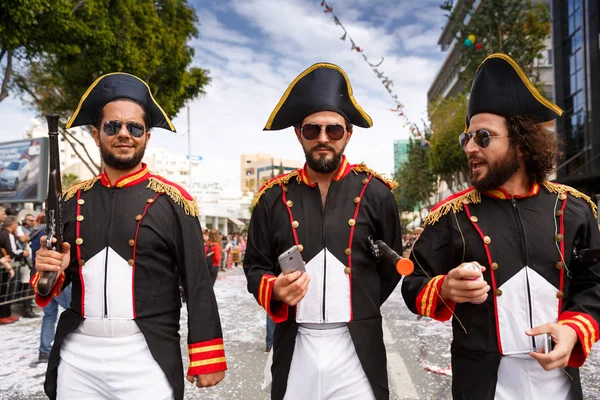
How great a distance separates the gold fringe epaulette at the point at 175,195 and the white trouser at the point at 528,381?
177 centimetres

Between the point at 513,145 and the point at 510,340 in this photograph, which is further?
the point at 513,145

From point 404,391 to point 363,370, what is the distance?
2.76 m

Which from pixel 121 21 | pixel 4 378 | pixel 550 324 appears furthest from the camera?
pixel 121 21

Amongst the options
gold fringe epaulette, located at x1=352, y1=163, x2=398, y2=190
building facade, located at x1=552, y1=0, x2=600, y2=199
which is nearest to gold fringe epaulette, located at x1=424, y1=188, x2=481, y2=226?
gold fringe epaulette, located at x1=352, y1=163, x2=398, y2=190

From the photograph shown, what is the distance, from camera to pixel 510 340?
2256mm

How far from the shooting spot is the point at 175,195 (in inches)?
112

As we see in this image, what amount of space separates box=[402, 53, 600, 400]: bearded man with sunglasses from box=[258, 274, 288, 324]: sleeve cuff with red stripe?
62 centimetres

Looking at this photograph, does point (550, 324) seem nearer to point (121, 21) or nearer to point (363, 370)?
point (363, 370)

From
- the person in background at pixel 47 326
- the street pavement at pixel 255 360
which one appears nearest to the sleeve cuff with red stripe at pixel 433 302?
the street pavement at pixel 255 360

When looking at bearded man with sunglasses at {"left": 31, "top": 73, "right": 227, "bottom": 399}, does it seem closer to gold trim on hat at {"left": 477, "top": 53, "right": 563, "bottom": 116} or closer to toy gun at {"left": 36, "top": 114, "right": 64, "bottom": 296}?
toy gun at {"left": 36, "top": 114, "right": 64, "bottom": 296}

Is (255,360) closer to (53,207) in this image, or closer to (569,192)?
(53,207)

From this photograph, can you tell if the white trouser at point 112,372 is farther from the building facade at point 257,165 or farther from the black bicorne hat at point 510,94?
the building facade at point 257,165

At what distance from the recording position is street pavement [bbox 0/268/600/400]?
503 cm

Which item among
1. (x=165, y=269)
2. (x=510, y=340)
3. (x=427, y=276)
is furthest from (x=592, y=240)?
(x=165, y=269)
